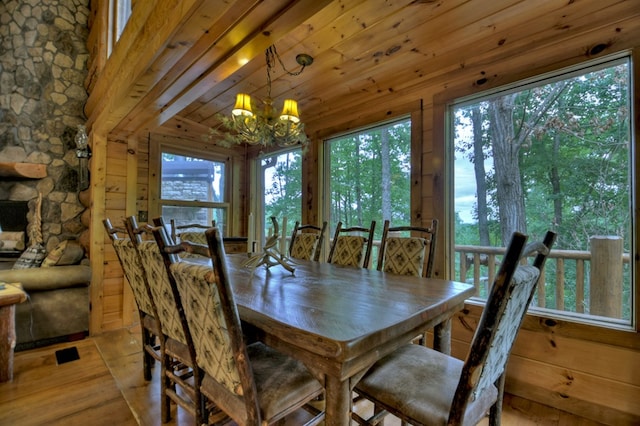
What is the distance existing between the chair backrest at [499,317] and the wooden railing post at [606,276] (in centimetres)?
146

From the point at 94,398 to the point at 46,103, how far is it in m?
3.44

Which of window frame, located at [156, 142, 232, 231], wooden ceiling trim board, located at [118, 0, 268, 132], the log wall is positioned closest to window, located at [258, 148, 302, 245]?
the log wall

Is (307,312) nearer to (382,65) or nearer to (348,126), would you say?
(382,65)

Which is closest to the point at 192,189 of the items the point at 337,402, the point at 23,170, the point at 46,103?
the point at 23,170

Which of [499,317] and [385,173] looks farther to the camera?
[385,173]

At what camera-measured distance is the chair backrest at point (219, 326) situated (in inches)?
36.9

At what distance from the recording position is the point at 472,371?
3.09 feet

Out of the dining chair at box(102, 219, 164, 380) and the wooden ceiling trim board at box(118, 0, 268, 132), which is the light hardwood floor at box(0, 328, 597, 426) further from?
the wooden ceiling trim board at box(118, 0, 268, 132)

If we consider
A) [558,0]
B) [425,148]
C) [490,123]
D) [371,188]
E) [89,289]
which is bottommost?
[89,289]

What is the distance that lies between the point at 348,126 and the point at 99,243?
2.93 meters

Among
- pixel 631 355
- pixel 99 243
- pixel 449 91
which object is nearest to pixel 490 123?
pixel 449 91

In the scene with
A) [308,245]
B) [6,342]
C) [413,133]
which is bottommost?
[6,342]

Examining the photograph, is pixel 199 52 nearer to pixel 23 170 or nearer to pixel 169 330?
pixel 169 330

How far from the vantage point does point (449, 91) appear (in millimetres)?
2500
